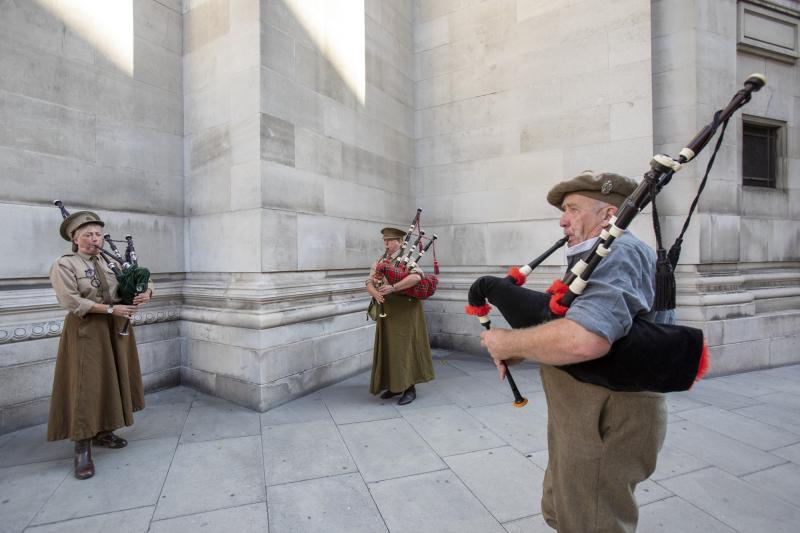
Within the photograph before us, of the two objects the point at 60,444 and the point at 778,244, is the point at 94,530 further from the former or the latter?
the point at 778,244

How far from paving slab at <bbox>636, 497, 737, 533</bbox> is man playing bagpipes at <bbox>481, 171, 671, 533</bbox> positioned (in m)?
1.32

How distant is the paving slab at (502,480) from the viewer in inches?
116

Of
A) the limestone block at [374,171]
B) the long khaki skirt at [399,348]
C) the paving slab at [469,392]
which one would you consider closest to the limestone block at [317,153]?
the limestone block at [374,171]

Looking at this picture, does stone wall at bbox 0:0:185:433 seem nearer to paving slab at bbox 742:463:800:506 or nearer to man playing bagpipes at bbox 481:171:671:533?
man playing bagpipes at bbox 481:171:671:533

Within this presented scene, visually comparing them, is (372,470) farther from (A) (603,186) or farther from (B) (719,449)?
(B) (719,449)

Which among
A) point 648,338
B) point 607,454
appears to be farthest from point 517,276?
point 607,454

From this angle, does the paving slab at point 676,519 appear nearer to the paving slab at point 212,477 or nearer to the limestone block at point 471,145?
the paving slab at point 212,477

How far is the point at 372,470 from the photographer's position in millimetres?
3488

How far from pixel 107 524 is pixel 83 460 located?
92 cm

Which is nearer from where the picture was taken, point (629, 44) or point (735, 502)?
point (735, 502)

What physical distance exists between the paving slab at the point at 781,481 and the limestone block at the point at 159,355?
599 centimetres

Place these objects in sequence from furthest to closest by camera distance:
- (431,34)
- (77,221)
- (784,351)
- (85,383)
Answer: (431,34) < (784,351) < (77,221) < (85,383)

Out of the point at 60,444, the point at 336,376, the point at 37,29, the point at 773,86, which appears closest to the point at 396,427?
the point at 336,376

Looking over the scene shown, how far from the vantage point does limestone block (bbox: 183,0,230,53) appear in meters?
Result: 5.33
